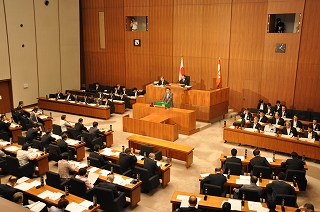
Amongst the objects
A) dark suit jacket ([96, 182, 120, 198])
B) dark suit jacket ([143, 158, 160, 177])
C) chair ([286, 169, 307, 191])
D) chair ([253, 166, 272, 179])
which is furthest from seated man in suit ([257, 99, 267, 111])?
dark suit jacket ([96, 182, 120, 198])

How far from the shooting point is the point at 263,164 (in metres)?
8.86

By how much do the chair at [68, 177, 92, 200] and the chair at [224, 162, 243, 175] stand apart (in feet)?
12.2

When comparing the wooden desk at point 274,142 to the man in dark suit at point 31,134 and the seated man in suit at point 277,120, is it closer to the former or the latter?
the seated man in suit at point 277,120

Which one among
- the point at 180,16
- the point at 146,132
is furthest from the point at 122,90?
the point at 146,132

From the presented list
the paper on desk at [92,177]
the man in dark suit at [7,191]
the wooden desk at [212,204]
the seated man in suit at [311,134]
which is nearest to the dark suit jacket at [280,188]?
the wooden desk at [212,204]

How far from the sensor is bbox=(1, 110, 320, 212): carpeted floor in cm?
848

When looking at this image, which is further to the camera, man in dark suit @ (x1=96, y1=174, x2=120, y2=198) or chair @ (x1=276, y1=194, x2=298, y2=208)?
man in dark suit @ (x1=96, y1=174, x2=120, y2=198)

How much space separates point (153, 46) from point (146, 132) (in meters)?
7.29

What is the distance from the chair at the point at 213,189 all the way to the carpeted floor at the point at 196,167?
1.21 metres

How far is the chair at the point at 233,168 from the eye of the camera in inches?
341

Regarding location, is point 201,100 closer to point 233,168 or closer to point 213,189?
point 233,168

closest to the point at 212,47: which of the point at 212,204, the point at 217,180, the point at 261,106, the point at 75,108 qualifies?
the point at 261,106

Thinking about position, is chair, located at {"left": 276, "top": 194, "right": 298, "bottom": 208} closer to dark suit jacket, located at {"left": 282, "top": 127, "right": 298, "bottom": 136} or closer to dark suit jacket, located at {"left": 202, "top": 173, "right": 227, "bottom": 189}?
dark suit jacket, located at {"left": 202, "top": 173, "right": 227, "bottom": 189}

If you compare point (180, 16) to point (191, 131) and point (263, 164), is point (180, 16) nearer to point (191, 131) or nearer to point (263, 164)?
point (191, 131)
